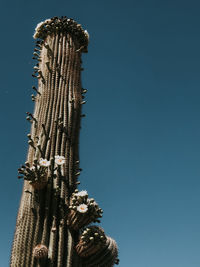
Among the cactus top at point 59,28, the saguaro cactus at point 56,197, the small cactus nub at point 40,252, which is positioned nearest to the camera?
the small cactus nub at point 40,252

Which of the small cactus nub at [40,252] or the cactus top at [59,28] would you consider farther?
the cactus top at [59,28]

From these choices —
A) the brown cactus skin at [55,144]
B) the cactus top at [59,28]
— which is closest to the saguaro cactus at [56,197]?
the brown cactus skin at [55,144]

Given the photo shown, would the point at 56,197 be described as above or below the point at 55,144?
below

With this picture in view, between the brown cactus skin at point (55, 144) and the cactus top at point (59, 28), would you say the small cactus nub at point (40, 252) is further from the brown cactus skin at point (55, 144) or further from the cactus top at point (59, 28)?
the cactus top at point (59, 28)

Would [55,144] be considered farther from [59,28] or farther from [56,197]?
[59,28]

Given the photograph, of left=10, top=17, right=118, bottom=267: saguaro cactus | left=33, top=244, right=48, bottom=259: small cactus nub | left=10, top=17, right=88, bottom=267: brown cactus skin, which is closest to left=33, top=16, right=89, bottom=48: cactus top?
left=10, top=17, right=88, bottom=267: brown cactus skin

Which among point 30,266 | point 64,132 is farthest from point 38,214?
point 64,132

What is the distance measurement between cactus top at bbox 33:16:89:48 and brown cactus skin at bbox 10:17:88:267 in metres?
0.02

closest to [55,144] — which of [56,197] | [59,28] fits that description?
[56,197]

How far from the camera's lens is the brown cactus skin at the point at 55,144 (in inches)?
181

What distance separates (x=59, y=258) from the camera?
452cm

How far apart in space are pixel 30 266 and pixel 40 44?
4837 mm

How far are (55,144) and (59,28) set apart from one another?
301 cm

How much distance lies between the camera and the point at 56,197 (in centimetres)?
503
